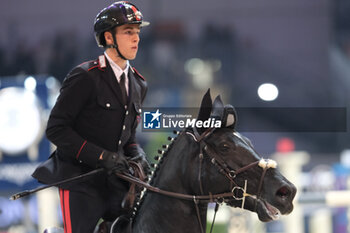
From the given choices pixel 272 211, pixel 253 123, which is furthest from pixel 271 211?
pixel 253 123

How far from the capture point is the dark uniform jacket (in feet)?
7.43

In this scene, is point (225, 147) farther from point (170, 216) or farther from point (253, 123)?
point (253, 123)

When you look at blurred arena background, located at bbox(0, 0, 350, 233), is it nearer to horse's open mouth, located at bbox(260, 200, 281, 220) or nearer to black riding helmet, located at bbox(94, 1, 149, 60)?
black riding helmet, located at bbox(94, 1, 149, 60)

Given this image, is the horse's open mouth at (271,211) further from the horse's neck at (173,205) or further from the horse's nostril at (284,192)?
the horse's neck at (173,205)

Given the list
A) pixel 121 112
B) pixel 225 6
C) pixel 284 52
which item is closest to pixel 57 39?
pixel 225 6

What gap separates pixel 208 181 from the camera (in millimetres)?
2137

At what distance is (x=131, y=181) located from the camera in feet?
7.51

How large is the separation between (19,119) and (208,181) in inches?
127

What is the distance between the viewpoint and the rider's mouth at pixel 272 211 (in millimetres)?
2012

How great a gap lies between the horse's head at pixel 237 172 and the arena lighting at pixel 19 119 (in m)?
3.12

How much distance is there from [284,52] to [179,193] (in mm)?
7290

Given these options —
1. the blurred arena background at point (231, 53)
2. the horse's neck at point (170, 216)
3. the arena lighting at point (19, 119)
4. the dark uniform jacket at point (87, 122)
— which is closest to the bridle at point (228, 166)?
the horse's neck at point (170, 216)

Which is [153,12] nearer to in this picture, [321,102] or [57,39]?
[57,39]

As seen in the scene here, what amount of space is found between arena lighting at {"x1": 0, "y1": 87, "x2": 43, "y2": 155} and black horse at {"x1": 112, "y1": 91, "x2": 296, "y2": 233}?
9.62 ft
